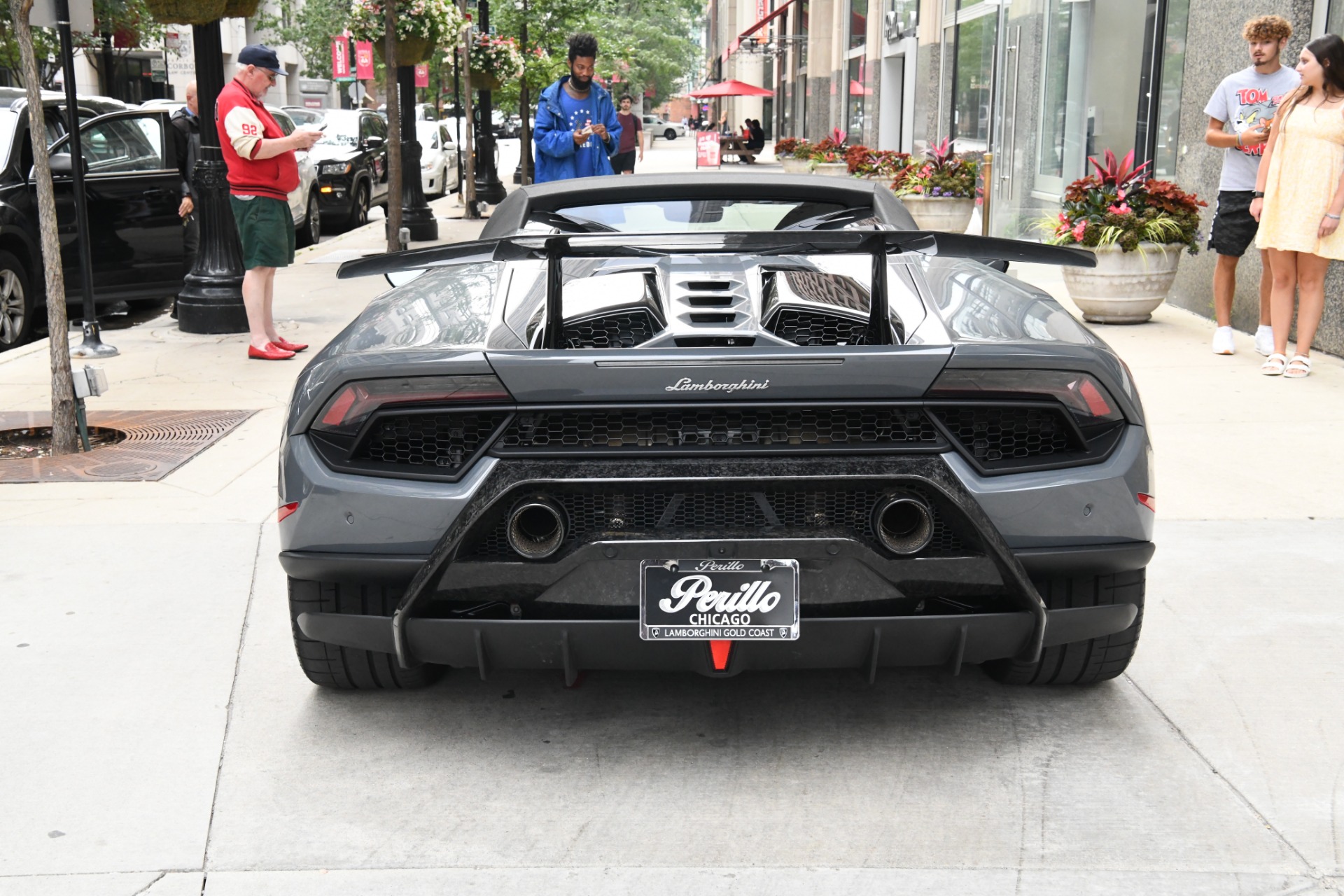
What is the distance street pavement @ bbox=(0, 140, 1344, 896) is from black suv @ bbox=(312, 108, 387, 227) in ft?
47.6

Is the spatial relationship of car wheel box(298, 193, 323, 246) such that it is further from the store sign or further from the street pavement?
the store sign

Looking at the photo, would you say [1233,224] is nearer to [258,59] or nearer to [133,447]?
[258,59]

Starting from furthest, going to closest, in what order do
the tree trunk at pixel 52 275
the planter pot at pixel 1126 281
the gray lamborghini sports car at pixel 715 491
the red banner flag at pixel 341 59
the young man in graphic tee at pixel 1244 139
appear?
1. the red banner flag at pixel 341 59
2. the planter pot at pixel 1126 281
3. the young man in graphic tee at pixel 1244 139
4. the tree trunk at pixel 52 275
5. the gray lamborghini sports car at pixel 715 491

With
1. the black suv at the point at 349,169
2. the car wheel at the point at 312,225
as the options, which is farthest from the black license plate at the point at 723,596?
the black suv at the point at 349,169

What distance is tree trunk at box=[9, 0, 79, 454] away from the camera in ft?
21.7

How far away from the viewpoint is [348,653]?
3580 millimetres

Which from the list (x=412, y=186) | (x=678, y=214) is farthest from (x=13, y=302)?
(x=412, y=186)

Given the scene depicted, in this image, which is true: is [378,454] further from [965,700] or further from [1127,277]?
[1127,277]

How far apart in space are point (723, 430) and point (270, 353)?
21.0 ft

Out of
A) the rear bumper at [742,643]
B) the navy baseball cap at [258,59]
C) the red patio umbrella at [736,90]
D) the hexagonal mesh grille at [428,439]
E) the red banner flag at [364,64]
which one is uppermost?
the red banner flag at [364,64]

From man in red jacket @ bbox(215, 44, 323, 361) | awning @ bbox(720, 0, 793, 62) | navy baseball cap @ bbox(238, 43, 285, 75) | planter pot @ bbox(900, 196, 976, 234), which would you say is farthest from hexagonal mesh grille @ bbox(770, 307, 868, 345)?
awning @ bbox(720, 0, 793, 62)

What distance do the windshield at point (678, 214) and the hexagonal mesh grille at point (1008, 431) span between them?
1624 millimetres

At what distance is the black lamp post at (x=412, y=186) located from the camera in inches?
664

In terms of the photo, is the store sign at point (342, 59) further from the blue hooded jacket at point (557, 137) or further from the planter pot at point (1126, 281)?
the planter pot at point (1126, 281)
